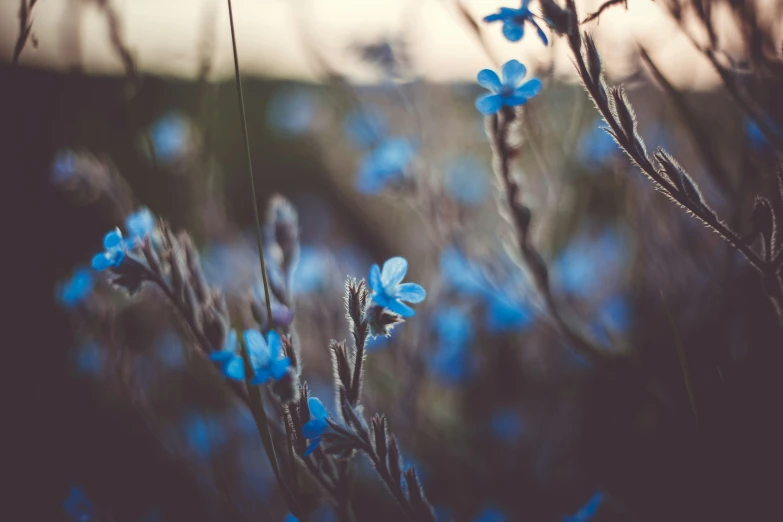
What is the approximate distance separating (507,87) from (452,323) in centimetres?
76

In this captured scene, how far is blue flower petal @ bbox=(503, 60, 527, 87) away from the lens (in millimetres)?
641

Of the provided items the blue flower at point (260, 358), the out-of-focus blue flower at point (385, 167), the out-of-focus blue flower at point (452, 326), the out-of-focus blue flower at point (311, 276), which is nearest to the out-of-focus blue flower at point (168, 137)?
the out-of-focus blue flower at point (311, 276)

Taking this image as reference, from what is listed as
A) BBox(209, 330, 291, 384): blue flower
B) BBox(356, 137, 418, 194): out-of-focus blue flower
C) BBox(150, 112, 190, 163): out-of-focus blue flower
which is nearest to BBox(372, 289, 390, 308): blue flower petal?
BBox(209, 330, 291, 384): blue flower

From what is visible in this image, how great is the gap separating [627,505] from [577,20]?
2.59 ft

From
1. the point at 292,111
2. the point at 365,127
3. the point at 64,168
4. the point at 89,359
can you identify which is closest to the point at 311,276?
the point at 365,127

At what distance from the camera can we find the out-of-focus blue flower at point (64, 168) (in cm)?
116

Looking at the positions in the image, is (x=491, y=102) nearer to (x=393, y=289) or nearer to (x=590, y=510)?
(x=393, y=289)

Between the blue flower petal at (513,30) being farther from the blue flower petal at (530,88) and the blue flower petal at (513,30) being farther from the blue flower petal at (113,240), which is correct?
the blue flower petal at (113,240)

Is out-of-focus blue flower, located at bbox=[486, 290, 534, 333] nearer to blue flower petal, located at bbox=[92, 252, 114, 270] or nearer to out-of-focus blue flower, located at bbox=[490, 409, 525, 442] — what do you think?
out-of-focus blue flower, located at bbox=[490, 409, 525, 442]

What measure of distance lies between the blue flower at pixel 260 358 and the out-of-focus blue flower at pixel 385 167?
69 cm

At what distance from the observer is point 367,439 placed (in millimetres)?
586

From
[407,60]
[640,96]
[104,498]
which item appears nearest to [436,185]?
[407,60]

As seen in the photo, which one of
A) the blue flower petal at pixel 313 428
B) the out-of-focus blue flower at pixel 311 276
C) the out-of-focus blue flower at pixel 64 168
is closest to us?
the blue flower petal at pixel 313 428

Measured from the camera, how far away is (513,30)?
642 mm
